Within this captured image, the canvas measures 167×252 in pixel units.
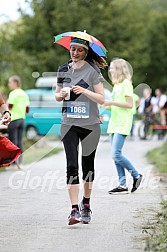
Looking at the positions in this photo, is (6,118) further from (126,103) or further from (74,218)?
(126,103)

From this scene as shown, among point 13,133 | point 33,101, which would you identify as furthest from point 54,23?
→ point 13,133

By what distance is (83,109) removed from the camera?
8016 mm

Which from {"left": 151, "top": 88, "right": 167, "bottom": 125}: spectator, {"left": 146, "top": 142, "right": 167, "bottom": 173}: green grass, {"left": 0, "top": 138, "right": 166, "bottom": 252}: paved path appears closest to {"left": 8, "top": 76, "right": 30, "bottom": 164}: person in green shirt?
{"left": 0, "top": 138, "right": 166, "bottom": 252}: paved path

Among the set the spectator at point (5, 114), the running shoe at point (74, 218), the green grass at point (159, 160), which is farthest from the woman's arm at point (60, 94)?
the green grass at point (159, 160)

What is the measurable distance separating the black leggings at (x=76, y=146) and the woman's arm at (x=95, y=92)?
298 mm

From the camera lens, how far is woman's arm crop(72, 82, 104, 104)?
7.83 metres

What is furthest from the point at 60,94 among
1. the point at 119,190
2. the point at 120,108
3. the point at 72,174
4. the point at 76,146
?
the point at 119,190

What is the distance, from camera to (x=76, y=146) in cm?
795

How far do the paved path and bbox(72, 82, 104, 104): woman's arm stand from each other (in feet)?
4.19

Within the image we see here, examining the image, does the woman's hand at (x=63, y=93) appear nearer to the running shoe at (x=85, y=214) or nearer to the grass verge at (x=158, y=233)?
the running shoe at (x=85, y=214)

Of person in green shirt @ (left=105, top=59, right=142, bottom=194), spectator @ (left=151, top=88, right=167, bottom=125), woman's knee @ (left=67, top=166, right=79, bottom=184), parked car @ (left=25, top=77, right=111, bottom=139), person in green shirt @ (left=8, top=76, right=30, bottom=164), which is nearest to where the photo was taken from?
woman's knee @ (left=67, top=166, right=79, bottom=184)

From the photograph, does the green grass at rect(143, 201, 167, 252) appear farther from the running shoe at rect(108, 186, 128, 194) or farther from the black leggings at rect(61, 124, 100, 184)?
the running shoe at rect(108, 186, 128, 194)

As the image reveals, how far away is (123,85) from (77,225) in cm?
329

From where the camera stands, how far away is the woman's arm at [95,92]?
25.7ft
